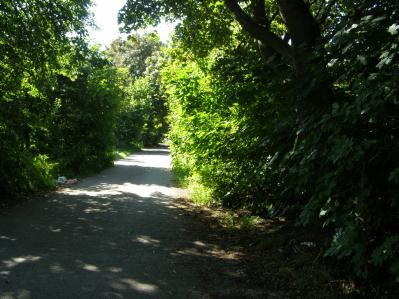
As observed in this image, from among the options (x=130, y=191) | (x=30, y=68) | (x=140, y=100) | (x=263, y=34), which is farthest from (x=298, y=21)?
(x=140, y=100)

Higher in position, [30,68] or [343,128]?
[30,68]

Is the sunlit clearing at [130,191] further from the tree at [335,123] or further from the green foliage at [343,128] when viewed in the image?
the green foliage at [343,128]

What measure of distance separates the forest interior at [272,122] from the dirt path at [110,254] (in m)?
0.72

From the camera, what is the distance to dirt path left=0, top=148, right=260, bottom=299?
213 inches

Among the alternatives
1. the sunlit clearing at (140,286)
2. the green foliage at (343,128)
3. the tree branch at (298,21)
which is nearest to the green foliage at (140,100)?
the tree branch at (298,21)

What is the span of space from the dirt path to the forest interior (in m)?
0.72

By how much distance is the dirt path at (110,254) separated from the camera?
17.7 feet

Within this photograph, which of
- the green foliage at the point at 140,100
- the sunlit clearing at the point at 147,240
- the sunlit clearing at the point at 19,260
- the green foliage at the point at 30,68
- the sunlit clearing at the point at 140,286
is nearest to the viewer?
the sunlit clearing at the point at 140,286

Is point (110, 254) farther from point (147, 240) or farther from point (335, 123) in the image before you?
point (335, 123)

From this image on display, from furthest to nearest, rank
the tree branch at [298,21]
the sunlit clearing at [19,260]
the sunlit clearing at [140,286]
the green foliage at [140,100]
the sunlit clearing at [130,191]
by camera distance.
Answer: the green foliage at [140,100] → the sunlit clearing at [130,191] → the tree branch at [298,21] → the sunlit clearing at [19,260] → the sunlit clearing at [140,286]

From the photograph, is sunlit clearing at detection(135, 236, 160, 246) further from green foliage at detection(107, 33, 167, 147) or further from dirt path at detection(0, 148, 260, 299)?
green foliage at detection(107, 33, 167, 147)

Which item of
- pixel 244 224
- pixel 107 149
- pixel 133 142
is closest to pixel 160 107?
pixel 133 142

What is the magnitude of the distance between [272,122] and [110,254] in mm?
3297

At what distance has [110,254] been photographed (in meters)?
6.95
